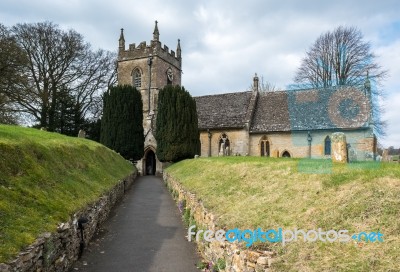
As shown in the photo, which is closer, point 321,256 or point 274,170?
point 321,256

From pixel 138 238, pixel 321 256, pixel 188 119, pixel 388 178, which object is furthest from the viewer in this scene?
pixel 188 119

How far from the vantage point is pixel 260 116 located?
31.0 m

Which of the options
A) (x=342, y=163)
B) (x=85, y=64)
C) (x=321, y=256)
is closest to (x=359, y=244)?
A: (x=321, y=256)

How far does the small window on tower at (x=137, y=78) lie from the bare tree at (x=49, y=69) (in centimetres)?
670

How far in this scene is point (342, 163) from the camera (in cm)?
849

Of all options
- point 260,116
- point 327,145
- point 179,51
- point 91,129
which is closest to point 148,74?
point 179,51

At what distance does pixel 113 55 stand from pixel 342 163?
4177 centimetres

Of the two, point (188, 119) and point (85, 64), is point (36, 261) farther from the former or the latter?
point (85, 64)

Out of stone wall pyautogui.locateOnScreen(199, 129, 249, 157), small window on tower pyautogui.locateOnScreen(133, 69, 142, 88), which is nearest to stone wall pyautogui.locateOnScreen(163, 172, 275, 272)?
stone wall pyautogui.locateOnScreen(199, 129, 249, 157)

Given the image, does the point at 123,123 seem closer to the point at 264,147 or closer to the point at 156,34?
the point at 156,34

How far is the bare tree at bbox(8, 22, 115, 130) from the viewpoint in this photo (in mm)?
33594

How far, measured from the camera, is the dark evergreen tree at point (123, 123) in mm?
31763

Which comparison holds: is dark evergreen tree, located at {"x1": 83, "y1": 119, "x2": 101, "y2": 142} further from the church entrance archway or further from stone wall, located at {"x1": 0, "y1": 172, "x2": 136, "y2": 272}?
stone wall, located at {"x1": 0, "y1": 172, "x2": 136, "y2": 272}

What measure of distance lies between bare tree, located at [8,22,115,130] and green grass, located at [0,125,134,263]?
24.8 meters
